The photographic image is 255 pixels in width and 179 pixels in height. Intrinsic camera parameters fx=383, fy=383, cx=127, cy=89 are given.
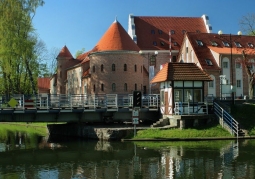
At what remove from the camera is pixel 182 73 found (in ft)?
98.1

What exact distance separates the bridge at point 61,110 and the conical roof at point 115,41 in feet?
44.0

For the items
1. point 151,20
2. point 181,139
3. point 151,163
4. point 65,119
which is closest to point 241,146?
point 181,139

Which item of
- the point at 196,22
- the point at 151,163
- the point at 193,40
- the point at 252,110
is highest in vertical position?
the point at 196,22

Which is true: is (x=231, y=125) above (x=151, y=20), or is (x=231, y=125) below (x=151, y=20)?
below

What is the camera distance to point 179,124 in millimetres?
28422

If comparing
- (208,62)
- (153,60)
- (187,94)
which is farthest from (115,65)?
(187,94)

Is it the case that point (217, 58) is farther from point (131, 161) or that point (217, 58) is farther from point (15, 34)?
point (131, 161)

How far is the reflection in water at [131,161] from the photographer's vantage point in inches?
617

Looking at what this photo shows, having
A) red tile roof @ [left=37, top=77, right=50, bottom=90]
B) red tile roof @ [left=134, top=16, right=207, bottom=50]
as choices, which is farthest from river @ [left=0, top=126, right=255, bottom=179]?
red tile roof @ [left=37, top=77, right=50, bottom=90]

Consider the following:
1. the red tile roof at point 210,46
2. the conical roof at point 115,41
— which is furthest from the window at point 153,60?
the conical roof at point 115,41

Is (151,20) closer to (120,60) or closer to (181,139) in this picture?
(120,60)

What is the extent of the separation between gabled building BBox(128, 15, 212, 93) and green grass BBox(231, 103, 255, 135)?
2424cm

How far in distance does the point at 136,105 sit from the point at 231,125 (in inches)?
276

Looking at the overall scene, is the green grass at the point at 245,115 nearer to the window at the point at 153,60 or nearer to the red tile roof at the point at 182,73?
the red tile roof at the point at 182,73
